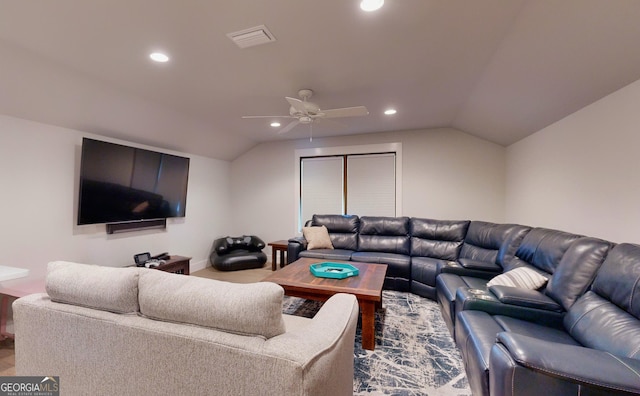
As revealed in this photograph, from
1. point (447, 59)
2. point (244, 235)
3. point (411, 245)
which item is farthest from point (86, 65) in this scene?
point (411, 245)

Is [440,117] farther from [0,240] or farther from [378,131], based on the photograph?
[0,240]

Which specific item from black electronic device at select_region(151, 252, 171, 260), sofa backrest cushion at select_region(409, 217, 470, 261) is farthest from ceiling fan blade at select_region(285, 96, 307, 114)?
black electronic device at select_region(151, 252, 171, 260)

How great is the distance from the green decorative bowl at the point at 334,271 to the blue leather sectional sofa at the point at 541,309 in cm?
89

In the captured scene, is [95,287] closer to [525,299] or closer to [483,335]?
[483,335]

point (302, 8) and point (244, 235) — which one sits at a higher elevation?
point (302, 8)

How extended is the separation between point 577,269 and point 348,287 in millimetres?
1663

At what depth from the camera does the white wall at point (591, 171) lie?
75.0 inches

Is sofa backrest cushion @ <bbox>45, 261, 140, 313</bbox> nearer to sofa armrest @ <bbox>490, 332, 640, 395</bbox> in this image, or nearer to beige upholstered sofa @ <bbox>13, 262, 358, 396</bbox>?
beige upholstered sofa @ <bbox>13, 262, 358, 396</bbox>

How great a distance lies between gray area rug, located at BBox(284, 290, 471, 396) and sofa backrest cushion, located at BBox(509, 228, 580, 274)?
1.02 meters

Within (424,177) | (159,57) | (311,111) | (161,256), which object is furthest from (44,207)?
(424,177)

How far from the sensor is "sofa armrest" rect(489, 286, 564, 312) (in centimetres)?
179

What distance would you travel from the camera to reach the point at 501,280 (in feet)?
7.25

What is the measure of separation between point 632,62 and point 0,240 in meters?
5.43

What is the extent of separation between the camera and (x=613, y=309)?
144cm
